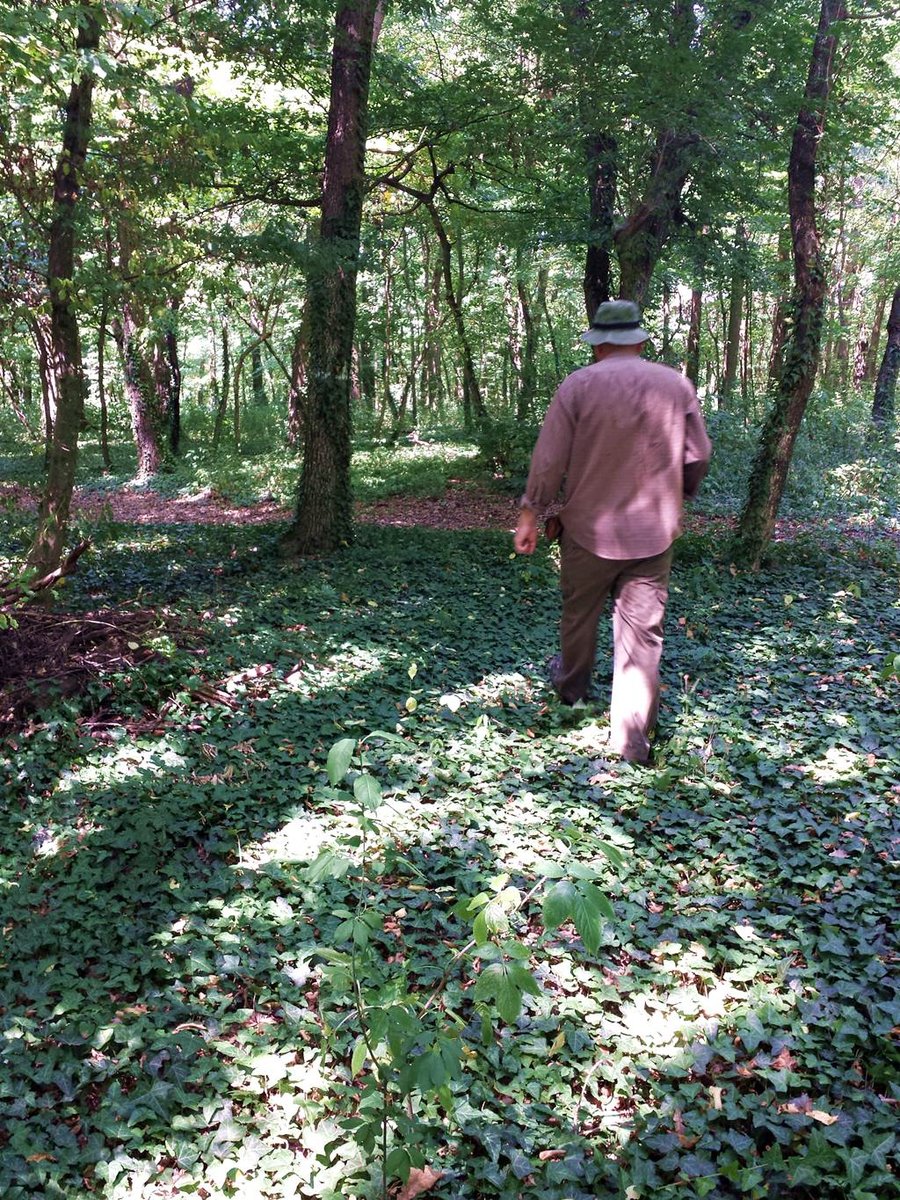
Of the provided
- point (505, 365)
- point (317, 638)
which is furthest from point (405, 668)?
point (505, 365)

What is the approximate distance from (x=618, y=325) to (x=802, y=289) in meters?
4.51

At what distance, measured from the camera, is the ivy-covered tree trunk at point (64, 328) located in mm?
5707

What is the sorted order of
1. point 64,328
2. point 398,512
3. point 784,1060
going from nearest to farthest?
point 784,1060
point 64,328
point 398,512

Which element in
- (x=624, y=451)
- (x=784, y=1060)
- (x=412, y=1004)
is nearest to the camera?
(x=412, y=1004)

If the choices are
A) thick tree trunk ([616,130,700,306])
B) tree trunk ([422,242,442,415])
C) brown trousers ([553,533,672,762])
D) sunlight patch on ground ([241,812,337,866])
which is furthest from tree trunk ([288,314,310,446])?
sunlight patch on ground ([241,812,337,866])

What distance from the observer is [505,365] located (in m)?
27.9

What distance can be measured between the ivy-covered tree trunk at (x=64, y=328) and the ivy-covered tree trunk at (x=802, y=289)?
6.34 meters

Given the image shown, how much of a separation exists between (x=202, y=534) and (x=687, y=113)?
7955 millimetres

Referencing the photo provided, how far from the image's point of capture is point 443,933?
10.9ft

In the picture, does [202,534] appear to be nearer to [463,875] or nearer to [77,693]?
[77,693]

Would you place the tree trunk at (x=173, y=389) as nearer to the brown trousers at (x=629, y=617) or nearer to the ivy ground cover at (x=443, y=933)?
the ivy ground cover at (x=443, y=933)

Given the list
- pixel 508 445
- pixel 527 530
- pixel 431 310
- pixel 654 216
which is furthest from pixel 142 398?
pixel 527 530

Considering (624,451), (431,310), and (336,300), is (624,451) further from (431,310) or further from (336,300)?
(431,310)

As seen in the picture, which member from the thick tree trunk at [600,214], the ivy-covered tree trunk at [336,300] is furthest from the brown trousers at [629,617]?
the thick tree trunk at [600,214]
